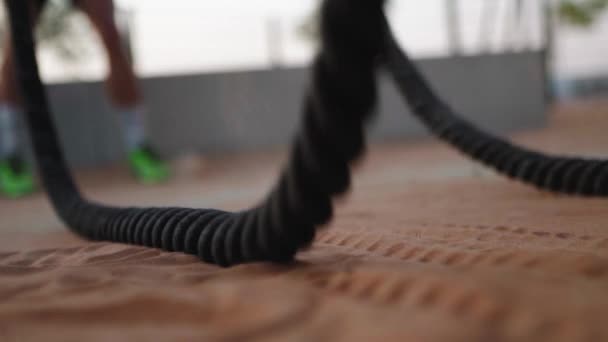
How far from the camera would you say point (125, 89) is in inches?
151

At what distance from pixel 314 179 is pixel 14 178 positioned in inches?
133

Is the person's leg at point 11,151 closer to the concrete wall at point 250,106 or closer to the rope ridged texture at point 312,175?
the concrete wall at point 250,106

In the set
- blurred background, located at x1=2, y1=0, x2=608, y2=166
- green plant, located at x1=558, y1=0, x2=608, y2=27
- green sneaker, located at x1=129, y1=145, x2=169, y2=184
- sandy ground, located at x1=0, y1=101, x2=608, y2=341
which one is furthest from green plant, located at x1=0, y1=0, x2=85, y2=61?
green plant, located at x1=558, y1=0, x2=608, y2=27

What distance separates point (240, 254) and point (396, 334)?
45 centimetres

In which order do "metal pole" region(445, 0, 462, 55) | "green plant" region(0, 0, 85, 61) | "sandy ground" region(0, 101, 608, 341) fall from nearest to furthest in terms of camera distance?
"sandy ground" region(0, 101, 608, 341) → "green plant" region(0, 0, 85, 61) → "metal pole" region(445, 0, 462, 55)

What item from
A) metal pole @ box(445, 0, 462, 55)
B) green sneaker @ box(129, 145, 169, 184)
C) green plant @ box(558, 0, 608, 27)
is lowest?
green sneaker @ box(129, 145, 169, 184)

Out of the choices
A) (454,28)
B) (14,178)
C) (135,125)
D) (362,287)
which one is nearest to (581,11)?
(454,28)

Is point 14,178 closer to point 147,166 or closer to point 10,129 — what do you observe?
point 10,129

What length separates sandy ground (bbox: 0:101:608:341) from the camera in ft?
2.18

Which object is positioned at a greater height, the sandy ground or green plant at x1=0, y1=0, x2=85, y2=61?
green plant at x1=0, y1=0, x2=85, y2=61

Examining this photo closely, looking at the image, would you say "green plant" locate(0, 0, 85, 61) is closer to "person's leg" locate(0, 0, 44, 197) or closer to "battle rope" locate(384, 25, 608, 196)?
"person's leg" locate(0, 0, 44, 197)

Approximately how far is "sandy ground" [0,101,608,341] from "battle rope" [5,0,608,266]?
0.05 m

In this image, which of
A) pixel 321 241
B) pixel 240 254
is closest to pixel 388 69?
pixel 321 241

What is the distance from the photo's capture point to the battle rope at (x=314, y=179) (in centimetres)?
72
